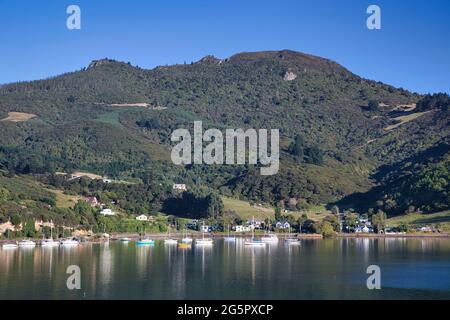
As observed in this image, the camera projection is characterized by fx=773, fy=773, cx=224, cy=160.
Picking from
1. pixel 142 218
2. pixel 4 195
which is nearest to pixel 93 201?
pixel 142 218

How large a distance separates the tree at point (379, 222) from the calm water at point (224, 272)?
87.9ft

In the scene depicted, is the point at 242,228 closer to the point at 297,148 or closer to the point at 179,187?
the point at 179,187

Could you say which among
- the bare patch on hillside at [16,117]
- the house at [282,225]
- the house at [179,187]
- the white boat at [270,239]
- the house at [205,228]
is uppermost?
the bare patch on hillside at [16,117]

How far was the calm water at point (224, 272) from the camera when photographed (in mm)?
51656

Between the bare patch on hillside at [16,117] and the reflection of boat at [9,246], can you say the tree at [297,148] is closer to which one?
the bare patch on hillside at [16,117]

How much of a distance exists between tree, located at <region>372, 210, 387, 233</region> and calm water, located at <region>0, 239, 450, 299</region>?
87.9 feet

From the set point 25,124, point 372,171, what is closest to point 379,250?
point 372,171

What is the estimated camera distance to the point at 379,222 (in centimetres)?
12031

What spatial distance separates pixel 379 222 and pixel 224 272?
201ft

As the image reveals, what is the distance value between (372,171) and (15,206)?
108539 millimetres

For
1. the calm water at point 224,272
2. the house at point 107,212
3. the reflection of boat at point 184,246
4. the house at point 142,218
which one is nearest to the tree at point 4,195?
the calm water at point 224,272

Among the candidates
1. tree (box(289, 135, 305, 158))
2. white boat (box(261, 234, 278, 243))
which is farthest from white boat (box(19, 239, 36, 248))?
tree (box(289, 135, 305, 158))

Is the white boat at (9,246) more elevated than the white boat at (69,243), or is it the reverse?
the white boat at (69,243)
